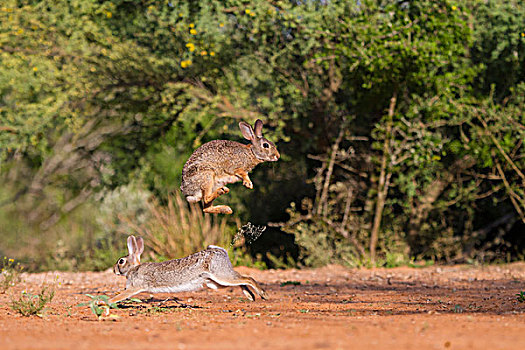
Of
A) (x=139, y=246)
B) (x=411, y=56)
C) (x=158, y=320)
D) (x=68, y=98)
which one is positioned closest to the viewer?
(x=158, y=320)

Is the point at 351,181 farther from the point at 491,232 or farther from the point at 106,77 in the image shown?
the point at 106,77

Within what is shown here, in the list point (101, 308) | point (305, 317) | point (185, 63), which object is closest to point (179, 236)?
point (185, 63)

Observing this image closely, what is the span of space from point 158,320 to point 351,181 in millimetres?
8408

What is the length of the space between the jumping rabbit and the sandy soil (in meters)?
1.06

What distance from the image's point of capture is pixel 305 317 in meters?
5.72

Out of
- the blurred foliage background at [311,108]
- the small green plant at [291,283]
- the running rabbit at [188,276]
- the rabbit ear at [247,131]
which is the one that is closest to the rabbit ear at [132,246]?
the running rabbit at [188,276]

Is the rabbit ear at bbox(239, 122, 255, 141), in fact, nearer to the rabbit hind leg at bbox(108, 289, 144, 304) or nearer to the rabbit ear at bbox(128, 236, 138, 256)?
the rabbit ear at bbox(128, 236, 138, 256)

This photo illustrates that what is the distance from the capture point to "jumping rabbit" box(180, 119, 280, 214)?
18.0 ft

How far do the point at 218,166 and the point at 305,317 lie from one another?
4.92 ft

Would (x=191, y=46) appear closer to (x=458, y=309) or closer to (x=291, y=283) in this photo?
(x=291, y=283)

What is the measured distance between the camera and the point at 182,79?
1349 centimetres

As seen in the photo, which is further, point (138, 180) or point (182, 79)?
point (138, 180)

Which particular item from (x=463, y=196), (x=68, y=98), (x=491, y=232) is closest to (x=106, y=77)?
(x=68, y=98)

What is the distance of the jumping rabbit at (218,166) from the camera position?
5.47m
